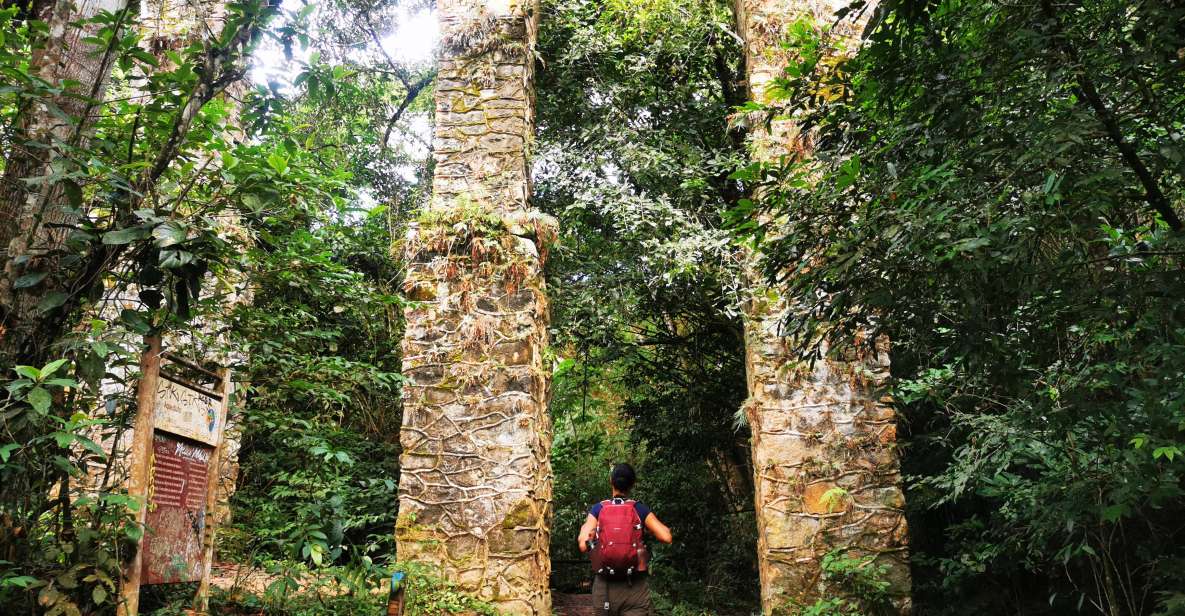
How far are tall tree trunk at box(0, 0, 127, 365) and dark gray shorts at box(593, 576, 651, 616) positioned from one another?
9.38ft

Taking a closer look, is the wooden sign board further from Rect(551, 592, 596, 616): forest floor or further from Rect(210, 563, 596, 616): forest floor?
Rect(551, 592, 596, 616): forest floor

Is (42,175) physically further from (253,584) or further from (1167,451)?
A: (1167,451)

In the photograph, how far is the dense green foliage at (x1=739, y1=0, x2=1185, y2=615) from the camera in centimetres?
265

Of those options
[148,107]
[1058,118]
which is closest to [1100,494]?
[1058,118]

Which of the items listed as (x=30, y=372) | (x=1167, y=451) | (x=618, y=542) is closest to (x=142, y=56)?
(x=30, y=372)

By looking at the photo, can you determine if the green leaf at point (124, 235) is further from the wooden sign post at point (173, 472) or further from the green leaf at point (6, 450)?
the green leaf at point (6, 450)

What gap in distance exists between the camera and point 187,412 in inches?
136

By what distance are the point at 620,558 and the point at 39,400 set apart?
272 centimetres

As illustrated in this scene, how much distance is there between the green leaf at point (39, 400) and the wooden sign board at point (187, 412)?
78 cm

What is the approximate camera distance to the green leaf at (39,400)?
2348mm

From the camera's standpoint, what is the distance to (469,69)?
6.77 meters

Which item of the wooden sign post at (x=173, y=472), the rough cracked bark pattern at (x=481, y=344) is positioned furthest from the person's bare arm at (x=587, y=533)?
the wooden sign post at (x=173, y=472)

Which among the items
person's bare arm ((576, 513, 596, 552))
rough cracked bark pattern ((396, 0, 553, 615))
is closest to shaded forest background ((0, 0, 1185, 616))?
rough cracked bark pattern ((396, 0, 553, 615))

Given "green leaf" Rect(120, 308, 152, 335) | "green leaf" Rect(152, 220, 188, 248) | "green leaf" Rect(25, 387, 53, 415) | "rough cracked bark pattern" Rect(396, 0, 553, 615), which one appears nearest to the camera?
"green leaf" Rect(25, 387, 53, 415)
